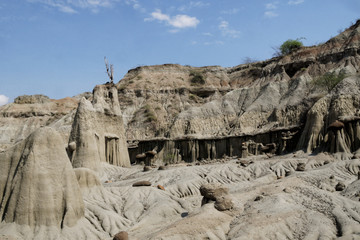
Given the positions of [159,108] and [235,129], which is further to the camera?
[159,108]

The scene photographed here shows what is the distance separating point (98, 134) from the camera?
115ft

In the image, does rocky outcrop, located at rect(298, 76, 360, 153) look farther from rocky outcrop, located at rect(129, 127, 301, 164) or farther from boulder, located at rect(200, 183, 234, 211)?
boulder, located at rect(200, 183, 234, 211)

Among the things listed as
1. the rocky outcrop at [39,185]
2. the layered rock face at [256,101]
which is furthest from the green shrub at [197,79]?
the rocky outcrop at [39,185]

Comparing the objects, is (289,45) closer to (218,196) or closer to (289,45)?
(289,45)

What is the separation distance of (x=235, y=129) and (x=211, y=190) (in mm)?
31507

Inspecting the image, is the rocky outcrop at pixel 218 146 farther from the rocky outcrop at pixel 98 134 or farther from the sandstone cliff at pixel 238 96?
the rocky outcrop at pixel 98 134

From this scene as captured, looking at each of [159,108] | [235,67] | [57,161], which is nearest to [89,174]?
[57,161]

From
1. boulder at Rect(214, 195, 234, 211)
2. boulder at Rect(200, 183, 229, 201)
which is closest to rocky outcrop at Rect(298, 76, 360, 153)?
boulder at Rect(200, 183, 229, 201)

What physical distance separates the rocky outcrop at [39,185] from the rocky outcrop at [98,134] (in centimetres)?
1583

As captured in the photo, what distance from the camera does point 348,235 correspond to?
12.1m

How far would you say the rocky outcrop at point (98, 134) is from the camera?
104 feet

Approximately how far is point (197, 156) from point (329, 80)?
17242 mm

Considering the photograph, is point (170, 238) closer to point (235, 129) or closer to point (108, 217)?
point (108, 217)

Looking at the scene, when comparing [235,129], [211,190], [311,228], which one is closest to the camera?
[311,228]
